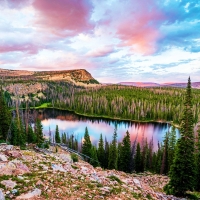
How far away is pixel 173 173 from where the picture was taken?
25047 mm

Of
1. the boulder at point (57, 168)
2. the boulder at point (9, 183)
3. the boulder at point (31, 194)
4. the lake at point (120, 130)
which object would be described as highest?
the boulder at point (9, 183)

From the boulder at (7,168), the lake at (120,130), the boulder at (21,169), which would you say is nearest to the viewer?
the boulder at (7,168)

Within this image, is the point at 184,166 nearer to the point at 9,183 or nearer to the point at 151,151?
the point at 9,183

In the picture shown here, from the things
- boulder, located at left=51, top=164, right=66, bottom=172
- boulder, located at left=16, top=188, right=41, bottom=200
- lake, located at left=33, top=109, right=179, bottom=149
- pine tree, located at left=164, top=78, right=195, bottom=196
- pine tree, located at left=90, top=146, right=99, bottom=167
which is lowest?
lake, located at left=33, top=109, right=179, bottom=149

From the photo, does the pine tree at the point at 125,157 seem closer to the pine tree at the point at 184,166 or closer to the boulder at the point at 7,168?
the pine tree at the point at 184,166

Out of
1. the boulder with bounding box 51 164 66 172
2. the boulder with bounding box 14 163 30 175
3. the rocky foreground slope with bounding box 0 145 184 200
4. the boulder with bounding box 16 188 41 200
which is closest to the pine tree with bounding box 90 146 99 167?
the rocky foreground slope with bounding box 0 145 184 200

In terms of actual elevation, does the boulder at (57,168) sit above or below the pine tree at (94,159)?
above

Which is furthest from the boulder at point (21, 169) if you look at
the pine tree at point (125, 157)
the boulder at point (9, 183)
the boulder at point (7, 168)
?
the pine tree at point (125, 157)

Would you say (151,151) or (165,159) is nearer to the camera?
(165,159)

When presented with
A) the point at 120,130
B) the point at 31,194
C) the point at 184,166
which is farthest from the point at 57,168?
the point at 120,130

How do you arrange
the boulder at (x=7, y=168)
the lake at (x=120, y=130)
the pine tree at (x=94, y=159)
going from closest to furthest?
the boulder at (x=7, y=168), the pine tree at (x=94, y=159), the lake at (x=120, y=130)

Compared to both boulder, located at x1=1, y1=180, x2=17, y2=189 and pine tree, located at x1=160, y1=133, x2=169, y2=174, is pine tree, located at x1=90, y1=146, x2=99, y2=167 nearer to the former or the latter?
pine tree, located at x1=160, y1=133, x2=169, y2=174

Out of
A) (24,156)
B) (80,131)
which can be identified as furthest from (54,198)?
(80,131)

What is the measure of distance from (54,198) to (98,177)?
17.0ft
